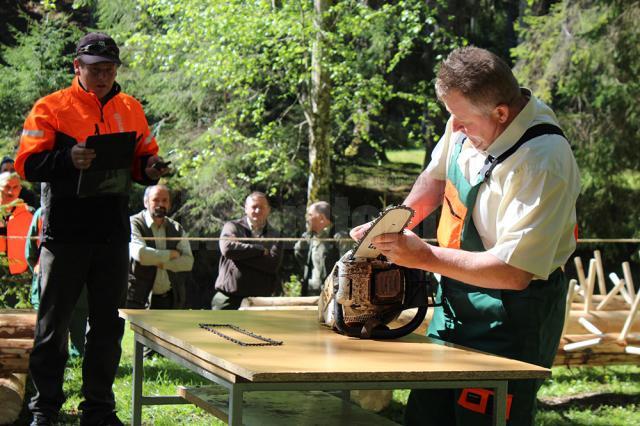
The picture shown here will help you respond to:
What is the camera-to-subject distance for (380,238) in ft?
10.4

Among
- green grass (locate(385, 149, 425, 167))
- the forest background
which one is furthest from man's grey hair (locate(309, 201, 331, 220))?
green grass (locate(385, 149, 425, 167))

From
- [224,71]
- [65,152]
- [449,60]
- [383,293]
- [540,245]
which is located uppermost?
[224,71]

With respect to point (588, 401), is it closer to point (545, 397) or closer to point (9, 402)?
point (545, 397)

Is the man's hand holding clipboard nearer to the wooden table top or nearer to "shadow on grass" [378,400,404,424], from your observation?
the wooden table top

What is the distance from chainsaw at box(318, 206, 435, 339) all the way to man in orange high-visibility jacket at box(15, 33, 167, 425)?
6.85 feet

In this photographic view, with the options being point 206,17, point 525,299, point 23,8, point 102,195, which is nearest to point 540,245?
point 525,299

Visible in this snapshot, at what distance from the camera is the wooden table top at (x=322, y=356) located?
2.68 metres

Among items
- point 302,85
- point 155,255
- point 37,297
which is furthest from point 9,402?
point 302,85

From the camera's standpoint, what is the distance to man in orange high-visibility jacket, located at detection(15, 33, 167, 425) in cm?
501

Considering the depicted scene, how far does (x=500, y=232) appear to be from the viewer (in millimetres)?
3176

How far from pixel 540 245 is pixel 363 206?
14.1 metres

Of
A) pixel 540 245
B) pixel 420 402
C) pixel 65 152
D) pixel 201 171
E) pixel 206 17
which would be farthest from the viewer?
pixel 201 171

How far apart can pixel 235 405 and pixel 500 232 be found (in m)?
1.10

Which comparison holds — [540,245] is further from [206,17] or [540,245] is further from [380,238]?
[206,17]
